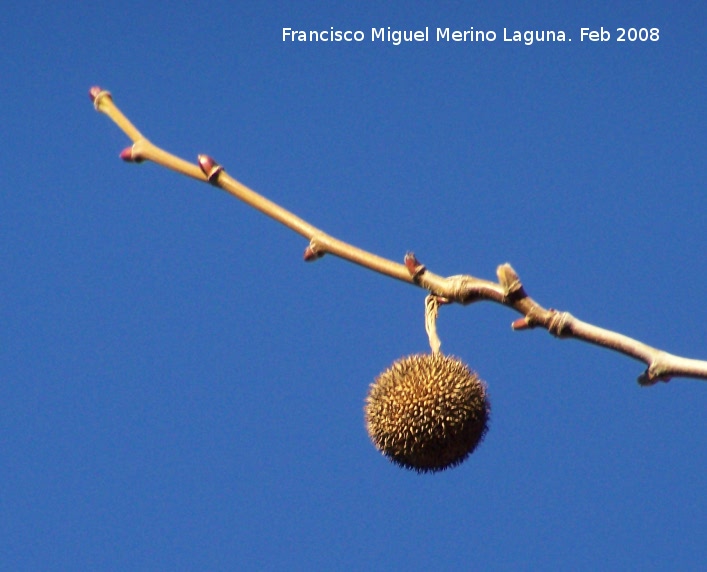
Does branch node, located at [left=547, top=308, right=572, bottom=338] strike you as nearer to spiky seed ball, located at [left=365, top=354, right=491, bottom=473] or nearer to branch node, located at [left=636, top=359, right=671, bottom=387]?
branch node, located at [left=636, top=359, right=671, bottom=387]

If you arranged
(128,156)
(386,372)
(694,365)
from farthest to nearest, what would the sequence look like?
(386,372)
(128,156)
(694,365)

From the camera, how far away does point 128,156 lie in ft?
5.75

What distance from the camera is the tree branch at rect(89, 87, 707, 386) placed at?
1560mm

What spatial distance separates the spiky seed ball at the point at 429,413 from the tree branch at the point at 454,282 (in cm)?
66

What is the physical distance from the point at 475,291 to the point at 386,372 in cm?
92

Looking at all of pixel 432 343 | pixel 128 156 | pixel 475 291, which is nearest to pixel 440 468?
pixel 432 343

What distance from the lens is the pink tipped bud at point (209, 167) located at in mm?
1646

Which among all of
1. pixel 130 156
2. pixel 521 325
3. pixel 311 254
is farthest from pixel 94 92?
pixel 521 325

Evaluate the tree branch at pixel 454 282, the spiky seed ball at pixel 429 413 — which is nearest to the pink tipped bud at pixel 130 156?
the tree branch at pixel 454 282

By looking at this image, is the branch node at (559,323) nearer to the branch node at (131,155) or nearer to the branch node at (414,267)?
the branch node at (414,267)

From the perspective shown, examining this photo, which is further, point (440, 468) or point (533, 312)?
point (440, 468)

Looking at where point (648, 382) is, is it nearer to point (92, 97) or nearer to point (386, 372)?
point (386, 372)

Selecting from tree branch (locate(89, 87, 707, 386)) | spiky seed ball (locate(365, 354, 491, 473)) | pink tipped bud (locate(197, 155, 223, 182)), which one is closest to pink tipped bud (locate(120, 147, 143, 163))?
tree branch (locate(89, 87, 707, 386))

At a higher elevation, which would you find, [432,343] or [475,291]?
[432,343]
